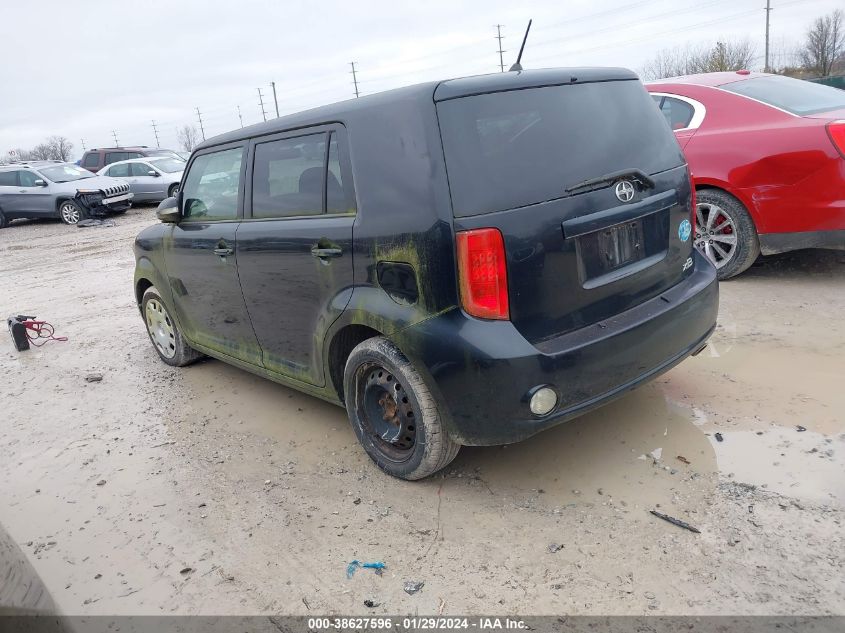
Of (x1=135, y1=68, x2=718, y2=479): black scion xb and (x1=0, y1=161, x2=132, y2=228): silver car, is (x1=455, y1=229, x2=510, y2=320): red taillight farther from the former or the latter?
(x1=0, y1=161, x2=132, y2=228): silver car

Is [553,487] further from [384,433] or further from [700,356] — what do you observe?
[700,356]

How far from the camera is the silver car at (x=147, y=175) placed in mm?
18748

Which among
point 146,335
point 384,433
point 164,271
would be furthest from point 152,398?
point 384,433

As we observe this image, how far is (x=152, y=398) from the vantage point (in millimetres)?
4723

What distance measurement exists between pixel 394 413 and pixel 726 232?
385cm

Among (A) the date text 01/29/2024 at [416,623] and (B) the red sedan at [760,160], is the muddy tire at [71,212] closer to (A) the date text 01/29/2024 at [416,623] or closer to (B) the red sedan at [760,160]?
(B) the red sedan at [760,160]

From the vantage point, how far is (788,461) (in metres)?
3.00

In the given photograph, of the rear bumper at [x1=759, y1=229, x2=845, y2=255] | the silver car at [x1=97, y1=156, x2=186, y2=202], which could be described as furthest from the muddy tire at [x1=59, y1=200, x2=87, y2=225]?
the rear bumper at [x1=759, y1=229, x2=845, y2=255]

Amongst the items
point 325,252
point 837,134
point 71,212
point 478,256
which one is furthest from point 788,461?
point 71,212

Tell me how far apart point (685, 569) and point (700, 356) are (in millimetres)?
2173

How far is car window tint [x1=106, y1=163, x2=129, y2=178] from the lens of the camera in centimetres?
1927

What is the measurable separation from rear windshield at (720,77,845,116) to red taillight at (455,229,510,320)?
12.8ft

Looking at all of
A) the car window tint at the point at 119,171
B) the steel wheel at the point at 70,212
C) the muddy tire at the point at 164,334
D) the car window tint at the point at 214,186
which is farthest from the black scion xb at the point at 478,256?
the car window tint at the point at 119,171

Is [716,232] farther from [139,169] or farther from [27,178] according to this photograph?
[27,178]
